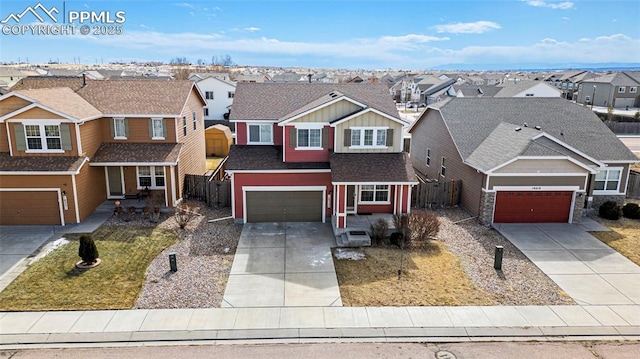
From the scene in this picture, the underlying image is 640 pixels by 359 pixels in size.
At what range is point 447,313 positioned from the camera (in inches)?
517

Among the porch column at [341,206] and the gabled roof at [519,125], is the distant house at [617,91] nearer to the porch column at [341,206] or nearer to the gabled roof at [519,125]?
the gabled roof at [519,125]

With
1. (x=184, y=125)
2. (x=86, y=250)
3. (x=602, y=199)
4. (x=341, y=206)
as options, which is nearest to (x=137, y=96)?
(x=184, y=125)

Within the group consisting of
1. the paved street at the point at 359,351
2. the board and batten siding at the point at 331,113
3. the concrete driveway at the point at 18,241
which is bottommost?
the paved street at the point at 359,351

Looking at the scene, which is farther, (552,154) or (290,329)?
(552,154)

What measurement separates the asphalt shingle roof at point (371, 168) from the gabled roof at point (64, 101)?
1282cm

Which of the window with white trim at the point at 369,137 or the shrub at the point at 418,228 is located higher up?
the window with white trim at the point at 369,137

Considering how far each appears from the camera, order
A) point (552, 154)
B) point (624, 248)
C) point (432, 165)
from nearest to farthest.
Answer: point (624, 248) → point (552, 154) → point (432, 165)

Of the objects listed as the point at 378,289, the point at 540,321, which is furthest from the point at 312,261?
the point at 540,321

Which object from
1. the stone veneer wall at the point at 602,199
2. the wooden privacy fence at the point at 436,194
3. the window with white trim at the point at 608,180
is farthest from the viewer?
the wooden privacy fence at the point at 436,194

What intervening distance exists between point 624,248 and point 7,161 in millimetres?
28597

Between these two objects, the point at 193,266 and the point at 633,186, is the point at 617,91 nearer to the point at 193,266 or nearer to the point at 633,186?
the point at 633,186

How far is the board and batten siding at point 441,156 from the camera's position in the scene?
22.2 meters

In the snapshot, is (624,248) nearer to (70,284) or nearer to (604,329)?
(604,329)

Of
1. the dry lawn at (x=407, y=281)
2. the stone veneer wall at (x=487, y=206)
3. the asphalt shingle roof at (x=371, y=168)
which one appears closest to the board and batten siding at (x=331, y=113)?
the asphalt shingle roof at (x=371, y=168)
